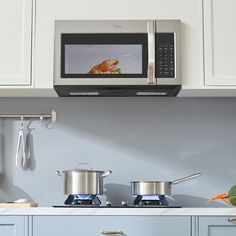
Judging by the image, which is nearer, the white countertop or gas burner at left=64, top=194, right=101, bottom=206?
the white countertop

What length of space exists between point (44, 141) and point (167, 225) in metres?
0.92

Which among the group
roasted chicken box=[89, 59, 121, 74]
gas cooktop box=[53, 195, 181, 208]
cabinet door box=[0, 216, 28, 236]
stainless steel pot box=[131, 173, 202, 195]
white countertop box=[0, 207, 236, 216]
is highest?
roasted chicken box=[89, 59, 121, 74]

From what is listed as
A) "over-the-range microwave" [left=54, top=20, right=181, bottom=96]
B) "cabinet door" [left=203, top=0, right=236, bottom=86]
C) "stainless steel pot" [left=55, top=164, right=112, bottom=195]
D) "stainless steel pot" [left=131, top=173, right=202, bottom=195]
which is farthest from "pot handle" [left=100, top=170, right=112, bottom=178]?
"cabinet door" [left=203, top=0, right=236, bottom=86]

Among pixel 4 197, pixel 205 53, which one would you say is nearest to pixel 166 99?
pixel 205 53

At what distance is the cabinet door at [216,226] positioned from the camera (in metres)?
2.90

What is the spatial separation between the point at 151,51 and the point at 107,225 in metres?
0.90

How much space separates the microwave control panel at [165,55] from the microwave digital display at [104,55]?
0.06 metres

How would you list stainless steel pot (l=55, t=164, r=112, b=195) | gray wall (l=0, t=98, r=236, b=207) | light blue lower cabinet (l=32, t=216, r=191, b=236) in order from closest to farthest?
1. light blue lower cabinet (l=32, t=216, r=191, b=236)
2. stainless steel pot (l=55, t=164, r=112, b=195)
3. gray wall (l=0, t=98, r=236, b=207)

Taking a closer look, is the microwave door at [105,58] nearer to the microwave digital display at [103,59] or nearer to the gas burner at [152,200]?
the microwave digital display at [103,59]

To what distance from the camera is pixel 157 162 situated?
3.41 meters

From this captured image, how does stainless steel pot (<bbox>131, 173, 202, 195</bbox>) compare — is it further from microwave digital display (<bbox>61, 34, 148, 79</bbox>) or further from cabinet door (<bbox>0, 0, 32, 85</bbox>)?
cabinet door (<bbox>0, 0, 32, 85</bbox>)

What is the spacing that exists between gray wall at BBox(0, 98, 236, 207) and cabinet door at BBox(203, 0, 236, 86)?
38cm

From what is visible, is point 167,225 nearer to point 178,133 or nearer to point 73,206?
point 73,206

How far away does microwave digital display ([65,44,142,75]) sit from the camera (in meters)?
3.09
